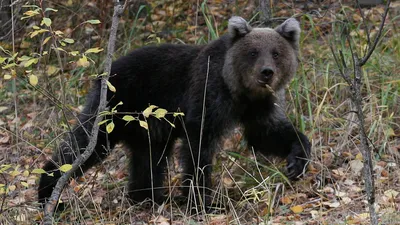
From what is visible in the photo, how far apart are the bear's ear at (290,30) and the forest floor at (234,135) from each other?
2.98ft

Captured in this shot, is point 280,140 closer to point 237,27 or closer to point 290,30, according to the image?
point 290,30

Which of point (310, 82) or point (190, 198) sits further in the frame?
point (310, 82)

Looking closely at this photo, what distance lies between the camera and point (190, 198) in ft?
20.5

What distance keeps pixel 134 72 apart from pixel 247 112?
118 centimetres

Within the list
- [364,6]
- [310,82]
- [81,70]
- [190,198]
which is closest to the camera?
[190,198]

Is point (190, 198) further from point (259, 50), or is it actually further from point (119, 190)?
point (259, 50)

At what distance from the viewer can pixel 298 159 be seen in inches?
252

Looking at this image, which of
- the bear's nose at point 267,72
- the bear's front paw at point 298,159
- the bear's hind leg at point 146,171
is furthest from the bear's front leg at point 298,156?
the bear's hind leg at point 146,171

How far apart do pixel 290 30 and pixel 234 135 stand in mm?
1591

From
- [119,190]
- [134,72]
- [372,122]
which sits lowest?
[119,190]

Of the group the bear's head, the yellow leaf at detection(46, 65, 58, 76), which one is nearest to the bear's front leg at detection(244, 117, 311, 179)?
the bear's head

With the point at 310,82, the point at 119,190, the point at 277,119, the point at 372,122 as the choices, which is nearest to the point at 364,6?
the point at 310,82

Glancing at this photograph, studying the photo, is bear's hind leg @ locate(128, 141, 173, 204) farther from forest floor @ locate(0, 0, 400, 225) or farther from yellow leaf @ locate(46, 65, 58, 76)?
yellow leaf @ locate(46, 65, 58, 76)

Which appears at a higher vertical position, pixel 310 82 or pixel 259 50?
pixel 259 50
